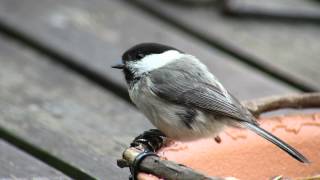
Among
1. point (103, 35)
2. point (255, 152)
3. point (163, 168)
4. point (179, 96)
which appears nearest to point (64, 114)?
point (179, 96)

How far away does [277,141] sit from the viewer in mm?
1691

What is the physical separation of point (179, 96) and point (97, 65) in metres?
0.56

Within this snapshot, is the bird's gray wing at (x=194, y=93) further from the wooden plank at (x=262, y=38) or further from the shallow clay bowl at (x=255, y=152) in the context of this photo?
the wooden plank at (x=262, y=38)

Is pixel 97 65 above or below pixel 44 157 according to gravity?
above

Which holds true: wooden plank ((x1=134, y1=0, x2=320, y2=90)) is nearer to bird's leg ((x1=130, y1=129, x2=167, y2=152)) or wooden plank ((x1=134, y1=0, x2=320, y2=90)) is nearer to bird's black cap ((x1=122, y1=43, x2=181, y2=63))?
bird's black cap ((x1=122, y1=43, x2=181, y2=63))

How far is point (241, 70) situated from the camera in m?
2.45

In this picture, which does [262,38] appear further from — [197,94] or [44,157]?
[44,157]

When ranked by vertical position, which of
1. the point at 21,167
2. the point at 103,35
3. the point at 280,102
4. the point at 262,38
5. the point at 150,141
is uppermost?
the point at 262,38

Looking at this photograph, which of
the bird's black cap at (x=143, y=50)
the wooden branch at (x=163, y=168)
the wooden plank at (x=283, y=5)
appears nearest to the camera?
the wooden branch at (x=163, y=168)

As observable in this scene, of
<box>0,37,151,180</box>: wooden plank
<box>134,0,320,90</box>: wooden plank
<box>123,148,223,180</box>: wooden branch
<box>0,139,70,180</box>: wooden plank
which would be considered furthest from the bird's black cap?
<box>134,0,320,90</box>: wooden plank

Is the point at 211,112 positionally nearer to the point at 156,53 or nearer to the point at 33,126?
the point at 156,53

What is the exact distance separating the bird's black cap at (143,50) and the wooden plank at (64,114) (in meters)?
0.21

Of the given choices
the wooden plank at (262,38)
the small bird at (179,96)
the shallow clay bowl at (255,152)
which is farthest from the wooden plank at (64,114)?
the wooden plank at (262,38)

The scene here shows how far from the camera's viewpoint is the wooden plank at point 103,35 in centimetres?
239
